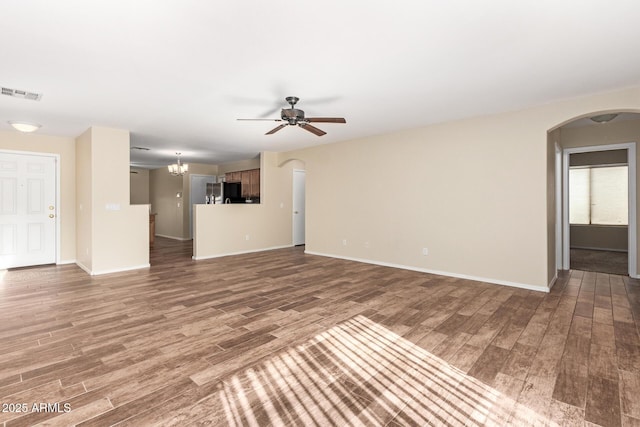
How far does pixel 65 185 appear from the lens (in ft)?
20.1

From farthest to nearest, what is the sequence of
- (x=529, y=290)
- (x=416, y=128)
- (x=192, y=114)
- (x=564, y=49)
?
1. (x=416, y=128)
2. (x=192, y=114)
3. (x=529, y=290)
4. (x=564, y=49)

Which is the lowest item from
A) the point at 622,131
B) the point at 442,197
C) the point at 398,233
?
the point at 398,233

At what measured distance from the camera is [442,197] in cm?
513

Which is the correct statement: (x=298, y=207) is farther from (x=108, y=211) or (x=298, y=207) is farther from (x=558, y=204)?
(x=558, y=204)

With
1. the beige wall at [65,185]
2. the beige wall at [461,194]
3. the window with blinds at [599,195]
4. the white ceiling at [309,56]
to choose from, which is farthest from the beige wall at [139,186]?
the window with blinds at [599,195]

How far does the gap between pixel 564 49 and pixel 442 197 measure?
273 centimetres

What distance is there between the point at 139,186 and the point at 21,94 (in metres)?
7.97

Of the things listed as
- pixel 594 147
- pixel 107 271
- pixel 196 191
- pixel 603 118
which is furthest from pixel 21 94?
pixel 594 147

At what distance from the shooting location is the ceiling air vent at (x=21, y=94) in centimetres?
350

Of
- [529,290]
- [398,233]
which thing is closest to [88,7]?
[398,233]

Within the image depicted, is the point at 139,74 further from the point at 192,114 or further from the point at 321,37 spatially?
the point at 321,37

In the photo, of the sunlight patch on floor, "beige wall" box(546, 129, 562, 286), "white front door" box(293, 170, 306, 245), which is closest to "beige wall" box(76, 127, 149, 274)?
"white front door" box(293, 170, 306, 245)

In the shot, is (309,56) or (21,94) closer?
(309,56)

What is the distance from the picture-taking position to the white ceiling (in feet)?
6.97
